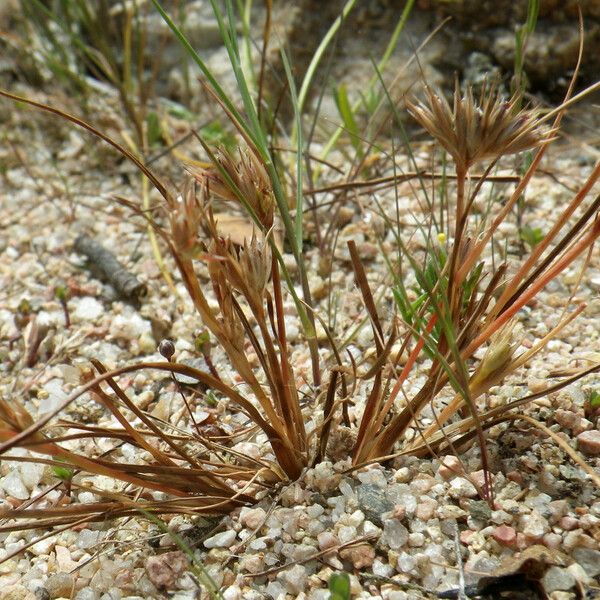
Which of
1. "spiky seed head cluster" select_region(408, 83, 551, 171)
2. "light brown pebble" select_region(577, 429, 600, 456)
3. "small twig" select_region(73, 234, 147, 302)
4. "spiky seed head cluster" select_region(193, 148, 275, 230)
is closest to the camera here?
"spiky seed head cluster" select_region(408, 83, 551, 171)

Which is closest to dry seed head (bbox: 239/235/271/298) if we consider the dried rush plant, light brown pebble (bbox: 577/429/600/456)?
the dried rush plant

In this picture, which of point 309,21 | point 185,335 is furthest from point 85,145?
point 185,335

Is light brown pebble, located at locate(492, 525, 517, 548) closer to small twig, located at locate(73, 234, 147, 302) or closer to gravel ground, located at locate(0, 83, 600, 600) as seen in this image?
gravel ground, located at locate(0, 83, 600, 600)

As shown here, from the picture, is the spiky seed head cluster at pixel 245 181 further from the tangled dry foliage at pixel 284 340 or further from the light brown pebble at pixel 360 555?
the light brown pebble at pixel 360 555

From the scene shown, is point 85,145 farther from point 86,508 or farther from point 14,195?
point 86,508

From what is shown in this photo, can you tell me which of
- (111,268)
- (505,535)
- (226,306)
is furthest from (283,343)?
(111,268)

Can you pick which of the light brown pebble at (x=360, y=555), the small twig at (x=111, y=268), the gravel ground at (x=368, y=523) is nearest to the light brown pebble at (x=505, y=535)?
the gravel ground at (x=368, y=523)
